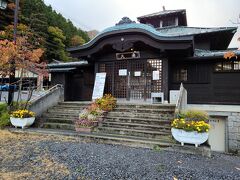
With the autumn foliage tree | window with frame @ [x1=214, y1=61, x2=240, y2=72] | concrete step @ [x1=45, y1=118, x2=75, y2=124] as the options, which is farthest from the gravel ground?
window with frame @ [x1=214, y1=61, x2=240, y2=72]

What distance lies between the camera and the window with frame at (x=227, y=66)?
1166 cm

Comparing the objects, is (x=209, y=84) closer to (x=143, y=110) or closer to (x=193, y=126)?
(x=143, y=110)

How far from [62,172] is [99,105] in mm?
5766

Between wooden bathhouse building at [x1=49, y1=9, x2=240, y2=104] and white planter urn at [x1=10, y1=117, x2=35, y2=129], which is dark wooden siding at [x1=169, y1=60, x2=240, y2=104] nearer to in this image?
wooden bathhouse building at [x1=49, y1=9, x2=240, y2=104]

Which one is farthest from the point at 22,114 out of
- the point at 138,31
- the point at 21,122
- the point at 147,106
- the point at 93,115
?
the point at 138,31

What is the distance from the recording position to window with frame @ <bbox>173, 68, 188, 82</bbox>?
12619 millimetres

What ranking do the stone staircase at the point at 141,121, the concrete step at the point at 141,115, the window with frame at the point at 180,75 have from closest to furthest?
the stone staircase at the point at 141,121
the concrete step at the point at 141,115
the window with frame at the point at 180,75

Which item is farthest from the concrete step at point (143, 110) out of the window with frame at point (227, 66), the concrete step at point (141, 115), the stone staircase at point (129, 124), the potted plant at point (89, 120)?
the window with frame at point (227, 66)

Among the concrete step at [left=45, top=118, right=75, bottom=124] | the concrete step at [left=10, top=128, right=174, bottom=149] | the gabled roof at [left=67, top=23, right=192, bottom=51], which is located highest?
the gabled roof at [left=67, top=23, right=192, bottom=51]

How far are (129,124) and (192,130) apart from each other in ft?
9.54

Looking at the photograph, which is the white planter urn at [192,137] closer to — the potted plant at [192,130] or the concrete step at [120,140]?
the potted plant at [192,130]

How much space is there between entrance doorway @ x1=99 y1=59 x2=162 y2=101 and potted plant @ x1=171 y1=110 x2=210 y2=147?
5173 mm

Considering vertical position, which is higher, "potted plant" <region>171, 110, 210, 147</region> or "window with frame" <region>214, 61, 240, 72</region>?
"window with frame" <region>214, 61, 240, 72</region>

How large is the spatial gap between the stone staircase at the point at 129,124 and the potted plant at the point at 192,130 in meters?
0.47
